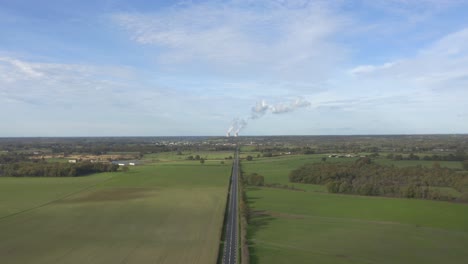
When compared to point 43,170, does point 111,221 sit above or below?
below

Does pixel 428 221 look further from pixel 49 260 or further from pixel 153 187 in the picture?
pixel 153 187

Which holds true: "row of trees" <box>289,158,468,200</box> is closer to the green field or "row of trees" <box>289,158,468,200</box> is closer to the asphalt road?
the green field

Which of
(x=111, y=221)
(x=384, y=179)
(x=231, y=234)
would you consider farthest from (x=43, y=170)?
(x=384, y=179)

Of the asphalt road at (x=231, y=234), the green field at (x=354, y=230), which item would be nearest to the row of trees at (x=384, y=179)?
the green field at (x=354, y=230)

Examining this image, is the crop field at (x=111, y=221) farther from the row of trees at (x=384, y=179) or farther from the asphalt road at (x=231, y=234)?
the row of trees at (x=384, y=179)

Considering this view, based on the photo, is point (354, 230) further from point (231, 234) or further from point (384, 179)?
point (384, 179)

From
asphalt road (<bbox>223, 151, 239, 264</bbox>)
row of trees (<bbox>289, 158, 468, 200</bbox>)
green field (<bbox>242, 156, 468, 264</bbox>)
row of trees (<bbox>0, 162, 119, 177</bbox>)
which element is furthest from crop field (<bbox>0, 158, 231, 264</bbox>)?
row of trees (<bbox>289, 158, 468, 200</bbox>)
